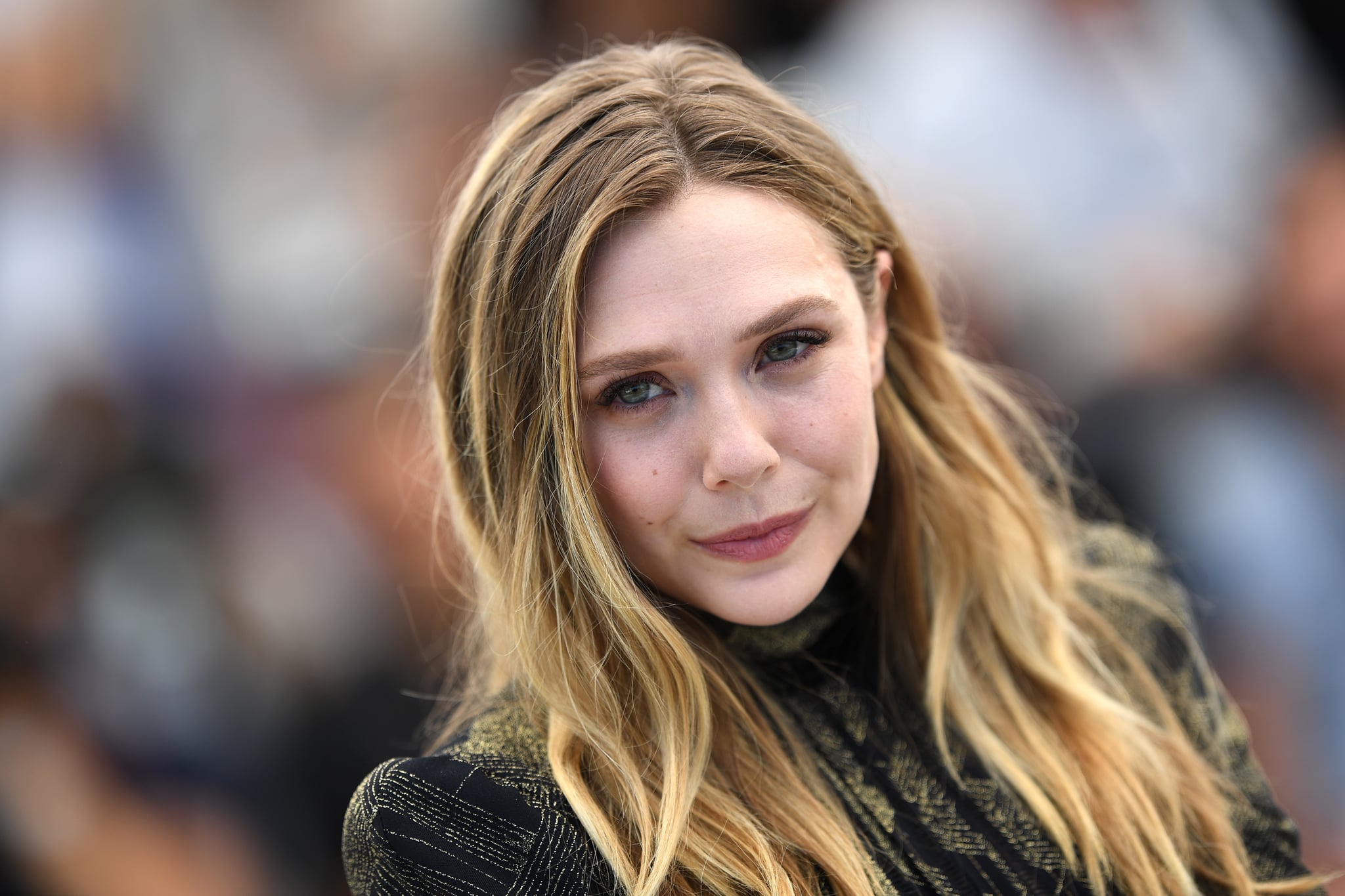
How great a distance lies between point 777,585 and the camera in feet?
5.37

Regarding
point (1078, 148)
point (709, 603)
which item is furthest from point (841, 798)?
point (1078, 148)

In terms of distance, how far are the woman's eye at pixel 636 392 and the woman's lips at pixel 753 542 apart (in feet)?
0.67

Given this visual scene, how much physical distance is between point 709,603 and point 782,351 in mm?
350

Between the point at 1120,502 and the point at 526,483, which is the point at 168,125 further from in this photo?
the point at 1120,502

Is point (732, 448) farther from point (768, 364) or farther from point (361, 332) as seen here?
point (361, 332)

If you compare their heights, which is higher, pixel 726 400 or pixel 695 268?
pixel 695 268

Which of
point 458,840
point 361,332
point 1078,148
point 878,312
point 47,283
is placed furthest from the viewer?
point 1078,148

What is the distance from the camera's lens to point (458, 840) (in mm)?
1484

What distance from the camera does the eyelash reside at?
158 cm

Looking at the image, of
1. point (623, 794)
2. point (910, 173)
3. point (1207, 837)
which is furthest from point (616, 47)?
point (910, 173)

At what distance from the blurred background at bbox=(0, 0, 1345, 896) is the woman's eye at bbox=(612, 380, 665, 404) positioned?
1.37m

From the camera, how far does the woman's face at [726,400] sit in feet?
5.06

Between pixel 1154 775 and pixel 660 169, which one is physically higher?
pixel 660 169

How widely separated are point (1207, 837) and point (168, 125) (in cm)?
344
